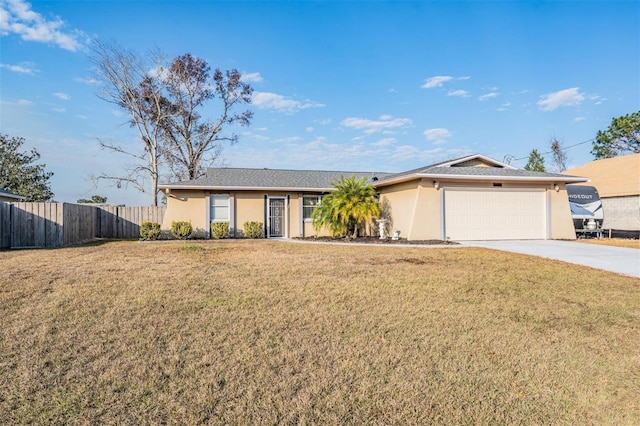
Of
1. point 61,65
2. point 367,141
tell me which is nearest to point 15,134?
point 61,65

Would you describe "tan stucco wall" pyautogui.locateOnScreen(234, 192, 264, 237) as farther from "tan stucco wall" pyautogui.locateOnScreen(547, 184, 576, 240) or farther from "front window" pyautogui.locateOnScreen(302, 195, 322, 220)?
"tan stucco wall" pyautogui.locateOnScreen(547, 184, 576, 240)

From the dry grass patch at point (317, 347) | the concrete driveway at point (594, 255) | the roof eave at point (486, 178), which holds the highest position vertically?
the roof eave at point (486, 178)

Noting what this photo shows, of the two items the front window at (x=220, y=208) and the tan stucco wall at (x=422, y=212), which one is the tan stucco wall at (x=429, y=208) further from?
the front window at (x=220, y=208)

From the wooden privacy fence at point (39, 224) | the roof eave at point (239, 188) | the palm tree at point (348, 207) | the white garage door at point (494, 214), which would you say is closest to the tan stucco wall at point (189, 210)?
the roof eave at point (239, 188)

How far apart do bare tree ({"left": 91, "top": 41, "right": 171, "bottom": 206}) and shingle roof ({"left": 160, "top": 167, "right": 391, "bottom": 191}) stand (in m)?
9.86

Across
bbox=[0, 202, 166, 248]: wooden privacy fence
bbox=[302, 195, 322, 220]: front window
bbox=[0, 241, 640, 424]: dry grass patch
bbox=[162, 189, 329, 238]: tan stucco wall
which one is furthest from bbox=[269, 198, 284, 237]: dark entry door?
bbox=[0, 241, 640, 424]: dry grass patch

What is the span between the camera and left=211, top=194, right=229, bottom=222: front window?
16.6 meters

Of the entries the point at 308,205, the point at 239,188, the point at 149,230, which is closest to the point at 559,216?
the point at 308,205

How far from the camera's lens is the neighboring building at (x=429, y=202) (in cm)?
1398

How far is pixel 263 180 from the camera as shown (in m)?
17.6

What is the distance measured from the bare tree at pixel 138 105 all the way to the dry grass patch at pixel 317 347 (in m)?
19.8

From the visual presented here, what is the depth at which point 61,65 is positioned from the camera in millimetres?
16016

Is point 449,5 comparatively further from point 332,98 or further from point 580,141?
point 580,141

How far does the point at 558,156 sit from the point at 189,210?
118 feet
